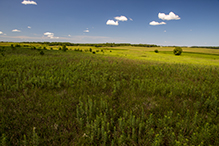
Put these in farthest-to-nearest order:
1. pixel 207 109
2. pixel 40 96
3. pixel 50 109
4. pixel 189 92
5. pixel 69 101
Answer: pixel 189 92 → pixel 40 96 → pixel 69 101 → pixel 207 109 → pixel 50 109

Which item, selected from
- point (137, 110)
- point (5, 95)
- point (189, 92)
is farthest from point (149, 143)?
point (5, 95)

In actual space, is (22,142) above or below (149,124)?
below

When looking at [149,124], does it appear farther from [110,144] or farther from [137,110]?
[110,144]

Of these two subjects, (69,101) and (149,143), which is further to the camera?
(69,101)

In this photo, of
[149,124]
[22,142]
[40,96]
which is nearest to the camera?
[22,142]

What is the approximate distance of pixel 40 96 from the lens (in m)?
5.36

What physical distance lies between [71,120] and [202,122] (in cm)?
444

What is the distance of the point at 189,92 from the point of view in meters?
6.36

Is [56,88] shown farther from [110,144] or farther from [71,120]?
[110,144]

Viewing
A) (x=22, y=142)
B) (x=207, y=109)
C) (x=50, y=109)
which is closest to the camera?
(x=22, y=142)

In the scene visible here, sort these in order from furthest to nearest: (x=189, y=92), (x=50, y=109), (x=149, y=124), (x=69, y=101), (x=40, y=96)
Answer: (x=189, y=92) → (x=40, y=96) → (x=69, y=101) → (x=50, y=109) → (x=149, y=124)

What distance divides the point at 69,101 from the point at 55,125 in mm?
1475

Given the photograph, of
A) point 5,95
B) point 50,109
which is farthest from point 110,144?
point 5,95

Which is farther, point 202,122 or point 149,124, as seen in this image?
point 202,122
